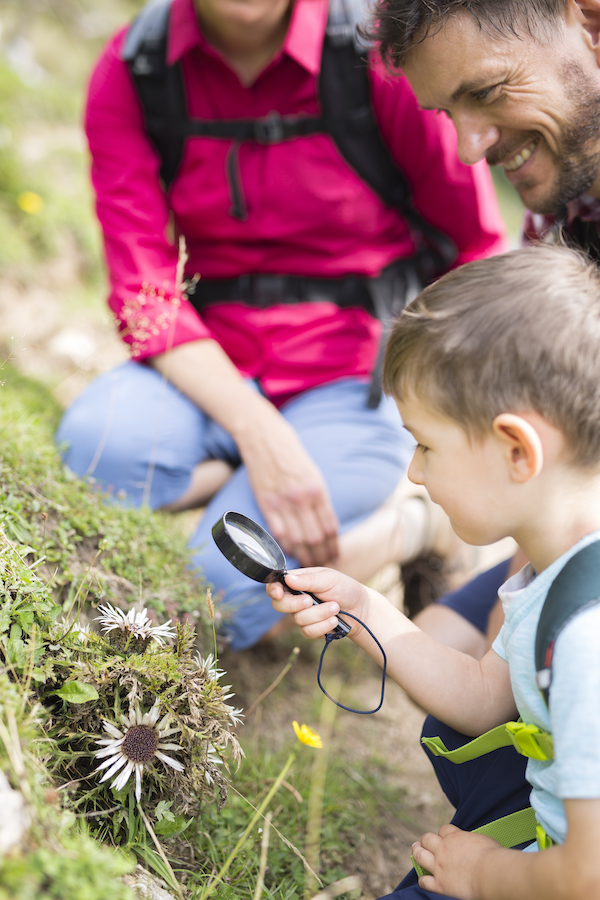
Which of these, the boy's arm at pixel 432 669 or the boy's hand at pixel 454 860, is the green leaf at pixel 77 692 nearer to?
the boy's arm at pixel 432 669

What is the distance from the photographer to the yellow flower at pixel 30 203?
15.1 feet

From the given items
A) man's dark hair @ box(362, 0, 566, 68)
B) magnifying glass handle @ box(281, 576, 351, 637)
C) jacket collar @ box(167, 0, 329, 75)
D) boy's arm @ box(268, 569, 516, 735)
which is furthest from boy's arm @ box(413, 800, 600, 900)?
jacket collar @ box(167, 0, 329, 75)

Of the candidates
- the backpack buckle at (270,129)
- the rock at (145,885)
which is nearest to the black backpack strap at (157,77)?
the backpack buckle at (270,129)

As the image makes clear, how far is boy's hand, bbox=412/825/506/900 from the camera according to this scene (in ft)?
4.78

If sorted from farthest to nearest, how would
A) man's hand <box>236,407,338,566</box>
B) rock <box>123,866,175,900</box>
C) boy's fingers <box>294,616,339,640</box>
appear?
man's hand <box>236,407,338,566</box>
boy's fingers <box>294,616,339,640</box>
rock <box>123,866,175,900</box>

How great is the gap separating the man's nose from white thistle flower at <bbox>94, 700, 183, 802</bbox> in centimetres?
171

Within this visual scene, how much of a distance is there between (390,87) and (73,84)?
5171 mm

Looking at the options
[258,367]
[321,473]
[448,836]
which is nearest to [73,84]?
[258,367]

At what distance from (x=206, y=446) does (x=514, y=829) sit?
1.91 metres

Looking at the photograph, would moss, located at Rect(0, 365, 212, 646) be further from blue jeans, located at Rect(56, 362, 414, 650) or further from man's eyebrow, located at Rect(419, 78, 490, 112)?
man's eyebrow, located at Rect(419, 78, 490, 112)

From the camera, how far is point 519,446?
1422mm

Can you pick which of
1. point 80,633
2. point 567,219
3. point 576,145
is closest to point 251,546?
point 80,633

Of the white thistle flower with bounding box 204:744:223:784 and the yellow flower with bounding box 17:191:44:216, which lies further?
the yellow flower with bounding box 17:191:44:216

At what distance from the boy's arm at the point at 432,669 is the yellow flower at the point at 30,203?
3843mm
